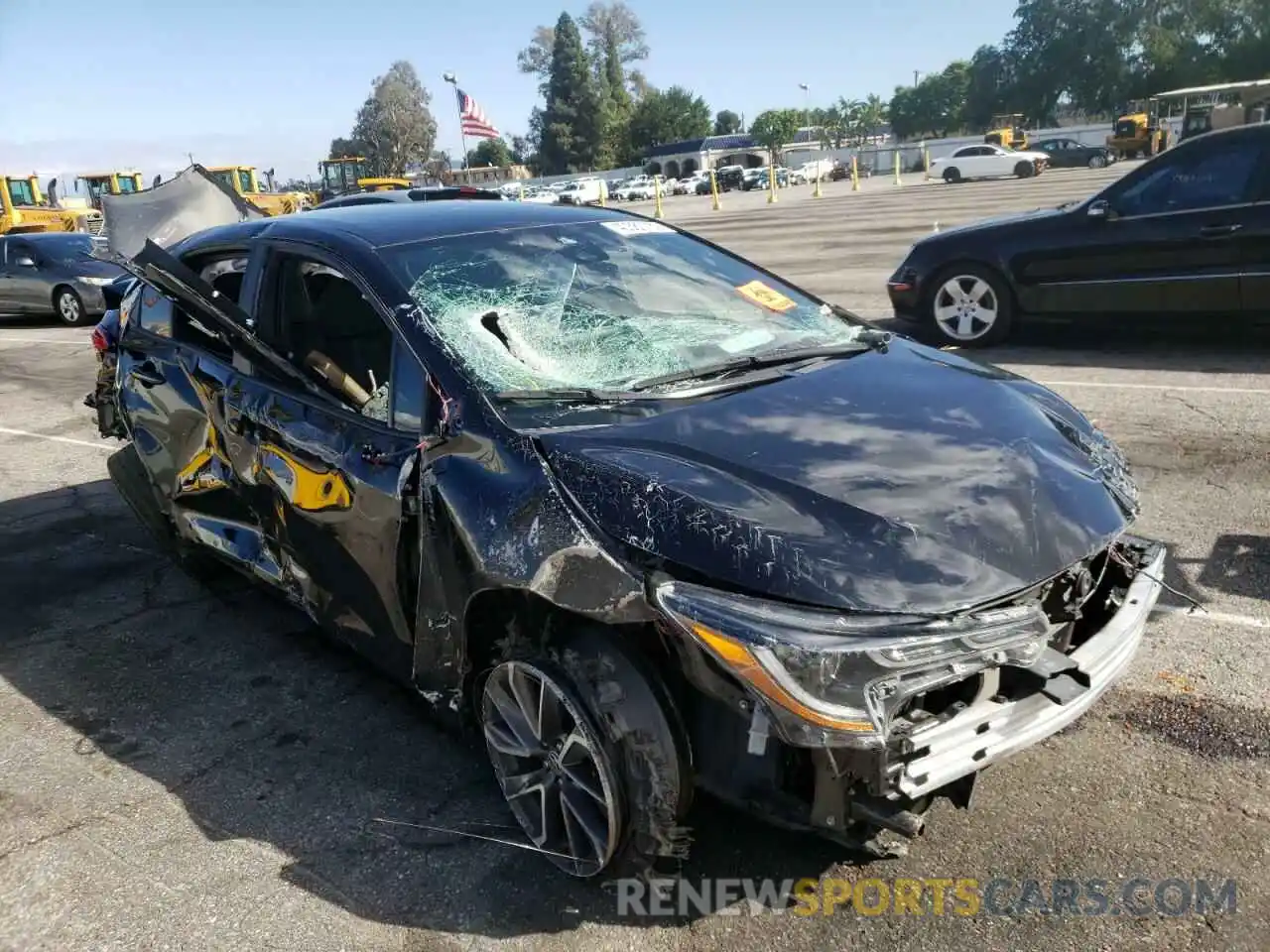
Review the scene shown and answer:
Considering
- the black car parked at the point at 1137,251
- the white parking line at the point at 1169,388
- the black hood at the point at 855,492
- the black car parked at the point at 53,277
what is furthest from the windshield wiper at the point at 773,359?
the black car parked at the point at 53,277

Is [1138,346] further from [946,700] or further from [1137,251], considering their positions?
[946,700]

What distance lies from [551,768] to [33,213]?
34.4m

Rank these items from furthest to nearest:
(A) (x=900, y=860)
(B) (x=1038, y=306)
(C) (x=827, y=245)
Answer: (C) (x=827, y=245) → (B) (x=1038, y=306) → (A) (x=900, y=860)

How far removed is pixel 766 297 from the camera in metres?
3.98

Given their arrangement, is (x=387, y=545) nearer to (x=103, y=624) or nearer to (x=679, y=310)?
(x=679, y=310)

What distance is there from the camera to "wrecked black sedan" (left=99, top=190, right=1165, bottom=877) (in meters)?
2.25

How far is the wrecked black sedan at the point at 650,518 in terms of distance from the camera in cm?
225

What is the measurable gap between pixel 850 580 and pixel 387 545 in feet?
4.86

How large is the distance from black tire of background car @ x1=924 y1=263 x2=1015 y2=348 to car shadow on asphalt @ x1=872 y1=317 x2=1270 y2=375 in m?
0.09

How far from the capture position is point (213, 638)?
14.8ft

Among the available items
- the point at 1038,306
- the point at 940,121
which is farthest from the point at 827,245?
the point at 940,121

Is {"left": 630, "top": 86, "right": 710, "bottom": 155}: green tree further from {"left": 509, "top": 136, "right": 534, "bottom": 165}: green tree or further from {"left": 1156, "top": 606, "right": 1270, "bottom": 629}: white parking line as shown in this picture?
{"left": 1156, "top": 606, "right": 1270, "bottom": 629}: white parking line

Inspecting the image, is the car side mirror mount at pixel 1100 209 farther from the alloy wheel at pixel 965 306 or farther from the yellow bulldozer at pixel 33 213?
the yellow bulldozer at pixel 33 213

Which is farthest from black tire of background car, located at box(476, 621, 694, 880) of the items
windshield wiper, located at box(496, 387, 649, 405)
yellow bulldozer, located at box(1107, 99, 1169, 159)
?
yellow bulldozer, located at box(1107, 99, 1169, 159)
